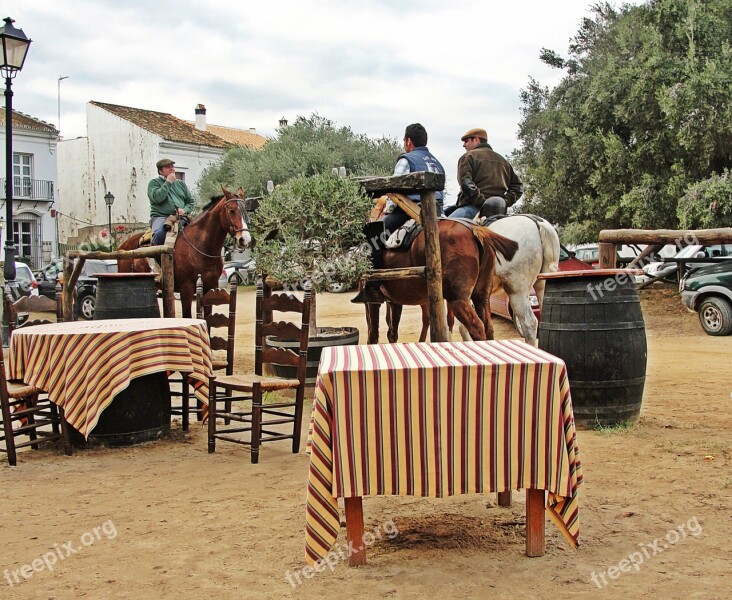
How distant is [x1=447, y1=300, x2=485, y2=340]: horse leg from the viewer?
809cm

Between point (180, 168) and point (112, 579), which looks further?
point (180, 168)

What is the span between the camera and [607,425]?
6.37 m

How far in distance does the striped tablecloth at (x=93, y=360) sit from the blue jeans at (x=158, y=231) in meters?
5.24

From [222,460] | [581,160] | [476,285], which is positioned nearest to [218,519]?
[222,460]

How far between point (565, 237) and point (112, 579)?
1659 cm

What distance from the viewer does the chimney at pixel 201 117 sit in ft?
143

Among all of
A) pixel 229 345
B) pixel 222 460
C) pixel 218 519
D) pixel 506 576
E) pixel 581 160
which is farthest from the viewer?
pixel 581 160

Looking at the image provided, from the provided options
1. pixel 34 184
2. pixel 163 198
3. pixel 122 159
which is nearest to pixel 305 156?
pixel 122 159

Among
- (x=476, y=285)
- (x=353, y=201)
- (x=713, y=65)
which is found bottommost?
(x=476, y=285)

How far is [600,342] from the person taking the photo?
20.4 ft

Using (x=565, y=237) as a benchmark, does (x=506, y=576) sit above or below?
below

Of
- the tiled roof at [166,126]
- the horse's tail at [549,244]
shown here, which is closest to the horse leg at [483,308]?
the horse's tail at [549,244]

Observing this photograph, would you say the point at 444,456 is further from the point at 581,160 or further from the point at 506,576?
the point at 581,160

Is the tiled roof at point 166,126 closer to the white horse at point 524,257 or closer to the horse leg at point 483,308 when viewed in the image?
the white horse at point 524,257
